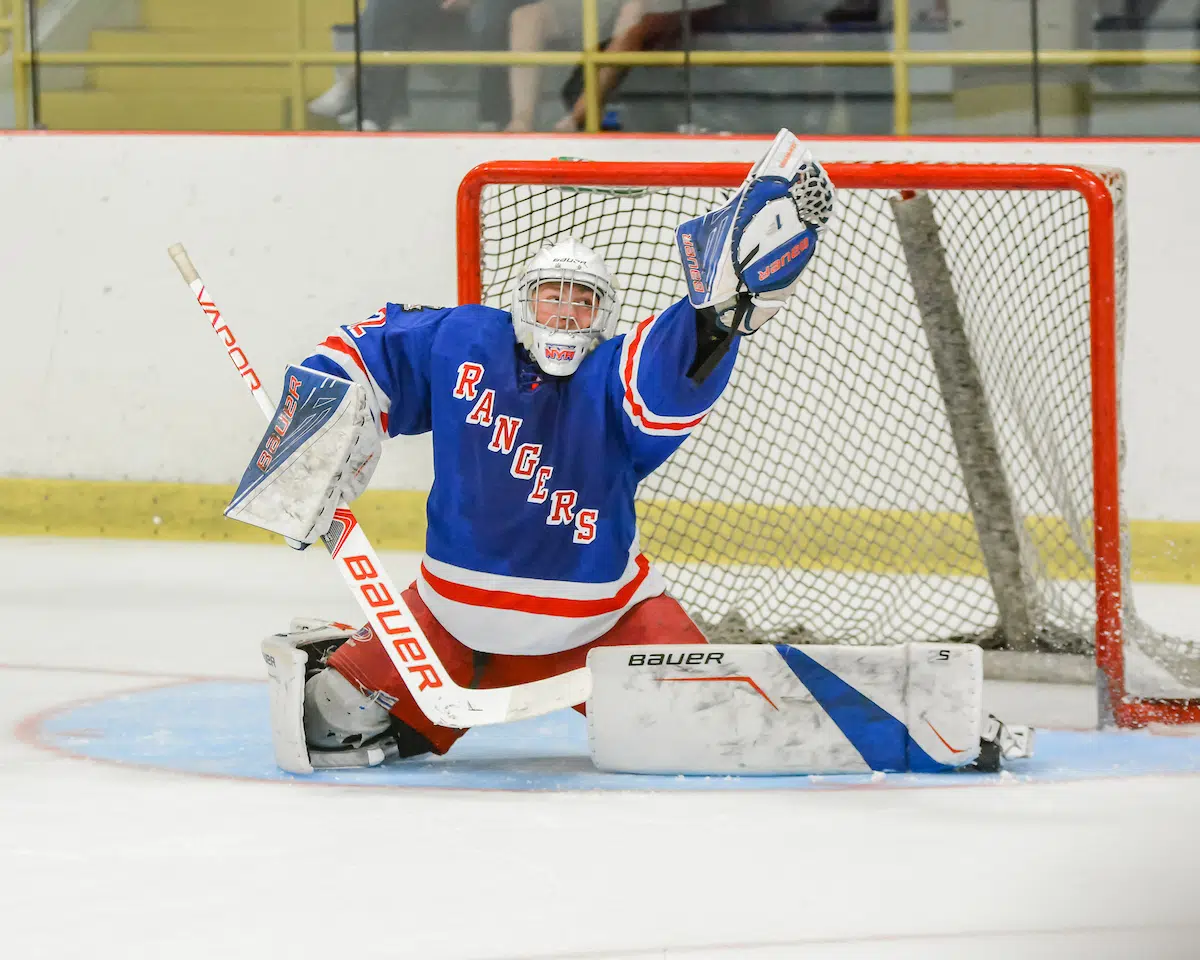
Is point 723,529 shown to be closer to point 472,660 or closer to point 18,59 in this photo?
point 472,660

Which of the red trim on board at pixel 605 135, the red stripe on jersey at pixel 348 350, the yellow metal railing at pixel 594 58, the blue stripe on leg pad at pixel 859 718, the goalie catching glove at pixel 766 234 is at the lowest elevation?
the blue stripe on leg pad at pixel 859 718

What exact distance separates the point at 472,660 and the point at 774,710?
1.63ft

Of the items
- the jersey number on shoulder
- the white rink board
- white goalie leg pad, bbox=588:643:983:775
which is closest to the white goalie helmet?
the jersey number on shoulder

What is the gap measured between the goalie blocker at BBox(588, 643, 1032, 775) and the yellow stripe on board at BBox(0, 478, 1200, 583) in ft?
3.52

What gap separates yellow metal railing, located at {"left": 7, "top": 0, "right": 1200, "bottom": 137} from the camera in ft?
15.3

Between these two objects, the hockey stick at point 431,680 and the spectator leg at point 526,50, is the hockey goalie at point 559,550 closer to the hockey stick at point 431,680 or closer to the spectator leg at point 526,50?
the hockey stick at point 431,680

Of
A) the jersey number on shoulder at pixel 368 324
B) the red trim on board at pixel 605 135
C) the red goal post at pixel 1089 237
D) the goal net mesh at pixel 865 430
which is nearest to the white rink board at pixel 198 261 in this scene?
the red trim on board at pixel 605 135

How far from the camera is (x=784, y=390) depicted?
4.33 metres

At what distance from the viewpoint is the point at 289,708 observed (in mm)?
2418

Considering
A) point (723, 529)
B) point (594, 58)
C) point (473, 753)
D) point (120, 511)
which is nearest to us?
point (473, 753)

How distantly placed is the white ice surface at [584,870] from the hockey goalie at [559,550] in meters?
0.14

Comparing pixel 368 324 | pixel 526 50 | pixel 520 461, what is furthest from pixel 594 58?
pixel 520 461

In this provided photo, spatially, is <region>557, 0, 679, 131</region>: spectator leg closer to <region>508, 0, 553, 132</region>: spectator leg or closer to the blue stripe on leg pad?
<region>508, 0, 553, 132</region>: spectator leg

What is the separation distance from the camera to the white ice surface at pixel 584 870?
1628 millimetres
